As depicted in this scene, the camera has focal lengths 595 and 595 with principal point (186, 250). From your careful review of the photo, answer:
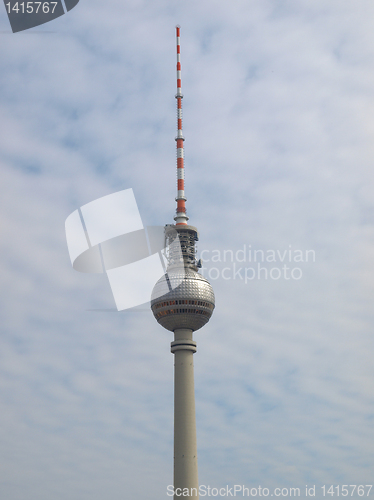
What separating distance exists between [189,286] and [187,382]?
20609mm

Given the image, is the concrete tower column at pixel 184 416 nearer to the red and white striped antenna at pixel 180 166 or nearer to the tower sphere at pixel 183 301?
the tower sphere at pixel 183 301

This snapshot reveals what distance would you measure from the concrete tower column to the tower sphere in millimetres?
3040

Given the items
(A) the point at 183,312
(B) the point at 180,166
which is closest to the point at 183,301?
(A) the point at 183,312

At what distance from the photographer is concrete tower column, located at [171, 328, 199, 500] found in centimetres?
12006

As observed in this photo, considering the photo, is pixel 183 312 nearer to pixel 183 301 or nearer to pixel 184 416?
pixel 183 301

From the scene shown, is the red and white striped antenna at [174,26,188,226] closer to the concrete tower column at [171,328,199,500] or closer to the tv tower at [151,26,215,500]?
the tv tower at [151,26,215,500]

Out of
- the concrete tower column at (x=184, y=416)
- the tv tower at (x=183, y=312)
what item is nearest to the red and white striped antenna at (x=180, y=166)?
the tv tower at (x=183, y=312)

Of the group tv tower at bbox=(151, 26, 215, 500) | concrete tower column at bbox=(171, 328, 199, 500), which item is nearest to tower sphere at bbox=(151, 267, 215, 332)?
tv tower at bbox=(151, 26, 215, 500)

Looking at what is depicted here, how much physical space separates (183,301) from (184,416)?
79.3 feet

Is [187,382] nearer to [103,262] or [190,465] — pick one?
[190,465]

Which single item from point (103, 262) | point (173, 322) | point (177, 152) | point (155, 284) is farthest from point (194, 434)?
point (177, 152)

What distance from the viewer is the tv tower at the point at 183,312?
121375 millimetres

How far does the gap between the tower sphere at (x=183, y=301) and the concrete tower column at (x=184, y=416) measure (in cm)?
304

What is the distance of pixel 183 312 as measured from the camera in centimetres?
12975
